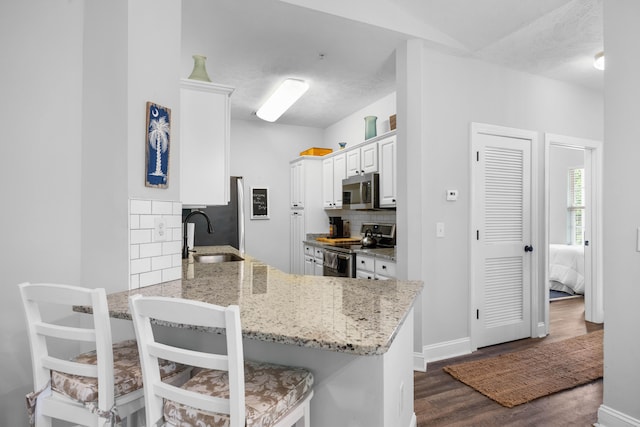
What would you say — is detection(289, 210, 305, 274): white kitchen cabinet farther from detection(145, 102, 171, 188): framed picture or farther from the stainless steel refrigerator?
detection(145, 102, 171, 188): framed picture

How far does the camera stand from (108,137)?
1763 mm

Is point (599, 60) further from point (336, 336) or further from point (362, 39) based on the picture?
point (336, 336)

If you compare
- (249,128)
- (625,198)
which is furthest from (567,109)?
(249,128)

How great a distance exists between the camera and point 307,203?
532cm

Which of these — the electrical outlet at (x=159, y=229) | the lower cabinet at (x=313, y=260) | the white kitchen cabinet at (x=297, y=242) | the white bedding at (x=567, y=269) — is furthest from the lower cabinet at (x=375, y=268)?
the white bedding at (x=567, y=269)

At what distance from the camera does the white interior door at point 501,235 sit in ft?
10.7

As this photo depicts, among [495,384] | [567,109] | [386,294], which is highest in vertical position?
[567,109]

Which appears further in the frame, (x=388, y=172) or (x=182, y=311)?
(x=388, y=172)

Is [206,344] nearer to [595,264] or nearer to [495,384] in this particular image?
[495,384]

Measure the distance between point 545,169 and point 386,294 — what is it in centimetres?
299

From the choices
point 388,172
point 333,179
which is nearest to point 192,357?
point 388,172

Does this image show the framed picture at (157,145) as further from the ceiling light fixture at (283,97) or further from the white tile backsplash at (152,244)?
the ceiling light fixture at (283,97)

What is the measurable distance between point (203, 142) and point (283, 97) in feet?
6.74

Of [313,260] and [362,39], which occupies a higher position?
[362,39]
